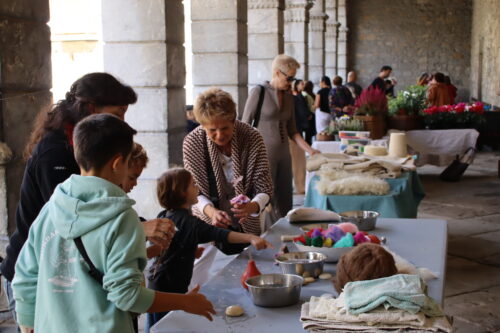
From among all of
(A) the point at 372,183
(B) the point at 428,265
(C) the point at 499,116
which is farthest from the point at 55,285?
(C) the point at 499,116

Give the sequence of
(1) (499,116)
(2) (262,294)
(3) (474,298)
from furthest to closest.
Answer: (1) (499,116) → (3) (474,298) → (2) (262,294)

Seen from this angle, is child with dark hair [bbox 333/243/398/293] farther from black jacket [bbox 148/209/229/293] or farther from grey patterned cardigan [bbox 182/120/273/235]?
grey patterned cardigan [bbox 182/120/273/235]

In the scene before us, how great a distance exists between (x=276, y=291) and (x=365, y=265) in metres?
0.28

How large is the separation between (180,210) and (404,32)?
67.3 ft

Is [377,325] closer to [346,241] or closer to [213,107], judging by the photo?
[346,241]

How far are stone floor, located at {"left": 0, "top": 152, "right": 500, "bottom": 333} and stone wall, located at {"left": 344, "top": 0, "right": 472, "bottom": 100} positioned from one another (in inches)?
477

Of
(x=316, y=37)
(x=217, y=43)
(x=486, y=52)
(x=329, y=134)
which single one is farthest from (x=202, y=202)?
(x=486, y=52)

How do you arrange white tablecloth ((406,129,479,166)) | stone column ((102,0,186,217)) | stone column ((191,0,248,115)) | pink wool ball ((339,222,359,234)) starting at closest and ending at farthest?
pink wool ball ((339,222,359,234))
stone column ((102,0,186,217))
stone column ((191,0,248,115))
white tablecloth ((406,129,479,166))

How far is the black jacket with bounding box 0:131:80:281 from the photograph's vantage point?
1923 millimetres

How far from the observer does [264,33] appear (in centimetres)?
865

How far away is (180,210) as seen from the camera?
263cm

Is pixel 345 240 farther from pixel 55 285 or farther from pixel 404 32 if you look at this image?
pixel 404 32

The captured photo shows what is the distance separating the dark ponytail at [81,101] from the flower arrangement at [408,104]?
565 centimetres

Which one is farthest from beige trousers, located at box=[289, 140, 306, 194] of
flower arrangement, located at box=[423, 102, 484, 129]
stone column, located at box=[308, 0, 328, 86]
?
stone column, located at box=[308, 0, 328, 86]
